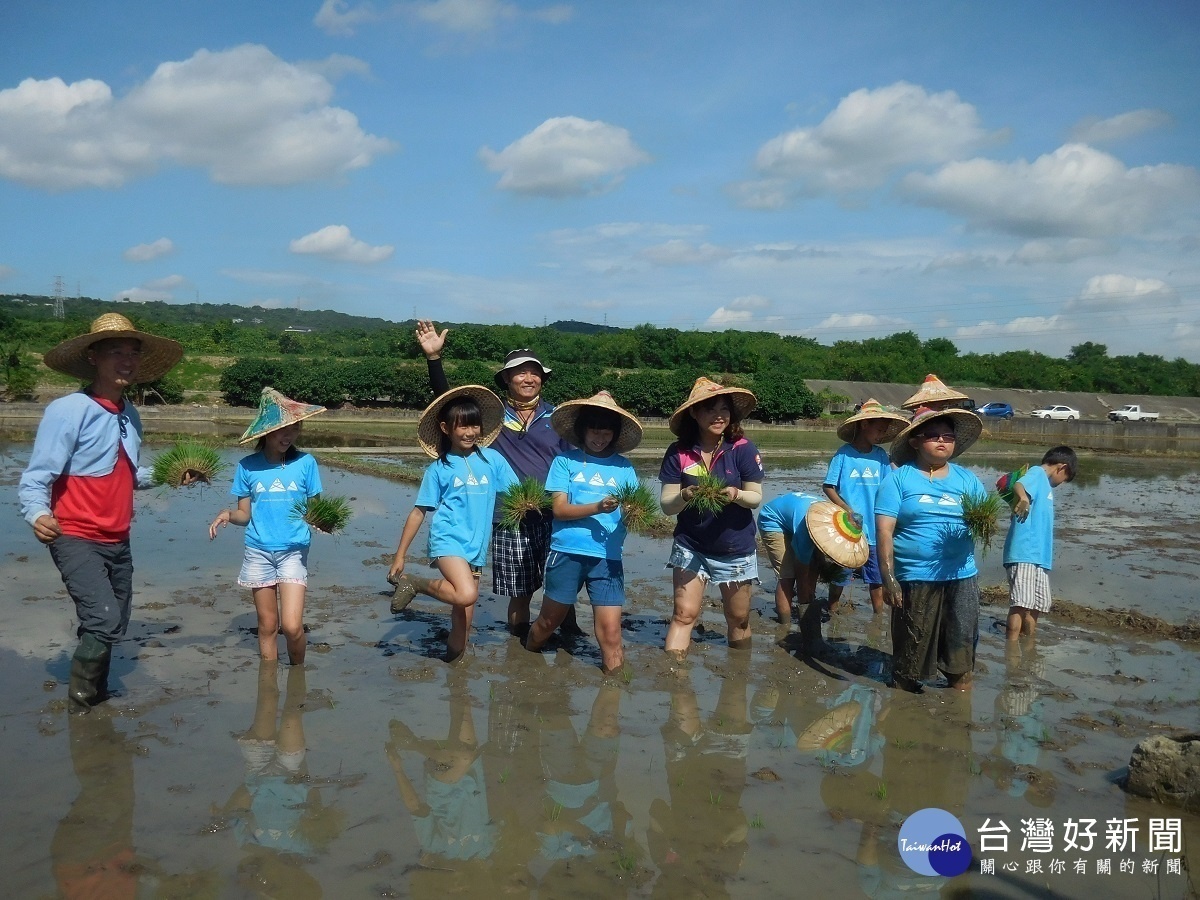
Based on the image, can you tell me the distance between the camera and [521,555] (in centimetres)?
656

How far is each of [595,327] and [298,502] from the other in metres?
141

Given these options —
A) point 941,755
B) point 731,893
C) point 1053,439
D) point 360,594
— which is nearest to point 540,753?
point 731,893

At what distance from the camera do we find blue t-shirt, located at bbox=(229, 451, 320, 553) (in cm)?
568

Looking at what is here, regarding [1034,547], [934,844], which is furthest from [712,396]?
[1034,547]

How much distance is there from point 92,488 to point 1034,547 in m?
6.37

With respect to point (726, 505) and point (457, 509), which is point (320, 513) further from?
point (726, 505)

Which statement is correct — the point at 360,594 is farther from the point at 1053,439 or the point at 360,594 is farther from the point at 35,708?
the point at 1053,439

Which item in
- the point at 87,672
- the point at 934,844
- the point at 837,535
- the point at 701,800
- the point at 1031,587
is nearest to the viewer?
the point at 934,844

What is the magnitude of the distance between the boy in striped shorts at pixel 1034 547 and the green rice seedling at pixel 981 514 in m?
1.53

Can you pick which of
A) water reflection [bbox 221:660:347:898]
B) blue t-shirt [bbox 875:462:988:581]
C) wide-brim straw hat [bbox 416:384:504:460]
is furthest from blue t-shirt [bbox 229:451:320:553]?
blue t-shirt [bbox 875:462:988:581]

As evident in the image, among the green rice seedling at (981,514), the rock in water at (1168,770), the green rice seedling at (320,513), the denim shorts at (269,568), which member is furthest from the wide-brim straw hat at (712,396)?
the rock in water at (1168,770)

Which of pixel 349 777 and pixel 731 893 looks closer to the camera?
pixel 731 893

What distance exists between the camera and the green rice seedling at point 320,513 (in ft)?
18.9

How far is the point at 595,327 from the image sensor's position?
5719 inches
